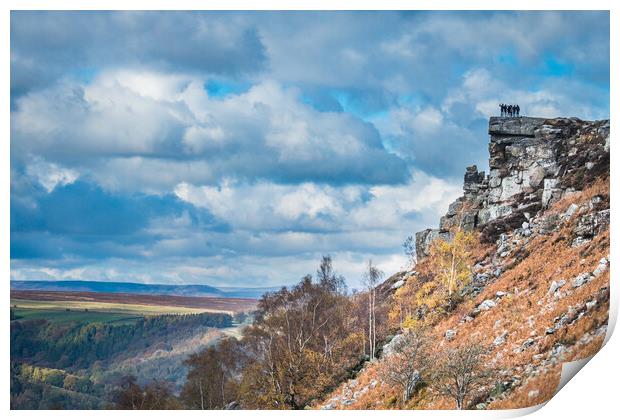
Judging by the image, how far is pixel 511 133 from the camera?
176 ft

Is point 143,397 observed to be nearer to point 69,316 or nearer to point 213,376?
point 69,316

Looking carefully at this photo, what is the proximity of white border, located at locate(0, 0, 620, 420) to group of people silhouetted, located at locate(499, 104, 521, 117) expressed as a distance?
1996 cm

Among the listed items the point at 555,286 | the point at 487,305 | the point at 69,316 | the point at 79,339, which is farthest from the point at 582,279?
the point at 69,316

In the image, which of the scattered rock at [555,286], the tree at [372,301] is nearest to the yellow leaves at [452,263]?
the tree at [372,301]

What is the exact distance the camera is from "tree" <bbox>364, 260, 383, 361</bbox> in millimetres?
39562

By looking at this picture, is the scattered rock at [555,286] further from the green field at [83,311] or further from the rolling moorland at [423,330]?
the green field at [83,311]

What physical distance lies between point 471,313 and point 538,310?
5507 millimetres

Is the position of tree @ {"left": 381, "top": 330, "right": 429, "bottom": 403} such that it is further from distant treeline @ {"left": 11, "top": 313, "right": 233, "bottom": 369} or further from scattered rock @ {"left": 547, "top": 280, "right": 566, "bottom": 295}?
distant treeline @ {"left": 11, "top": 313, "right": 233, "bottom": 369}

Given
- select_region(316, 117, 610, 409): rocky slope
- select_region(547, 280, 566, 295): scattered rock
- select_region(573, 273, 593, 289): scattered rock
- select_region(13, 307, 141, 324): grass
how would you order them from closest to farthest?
1. select_region(316, 117, 610, 409): rocky slope
2. select_region(13, 307, 141, 324): grass
3. select_region(573, 273, 593, 289): scattered rock
4. select_region(547, 280, 566, 295): scattered rock

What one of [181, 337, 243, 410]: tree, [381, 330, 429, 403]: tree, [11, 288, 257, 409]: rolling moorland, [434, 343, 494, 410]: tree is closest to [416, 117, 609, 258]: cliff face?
[181, 337, 243, 410]: tree

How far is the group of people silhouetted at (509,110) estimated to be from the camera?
4744 cm

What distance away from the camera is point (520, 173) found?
54875 millimetres
